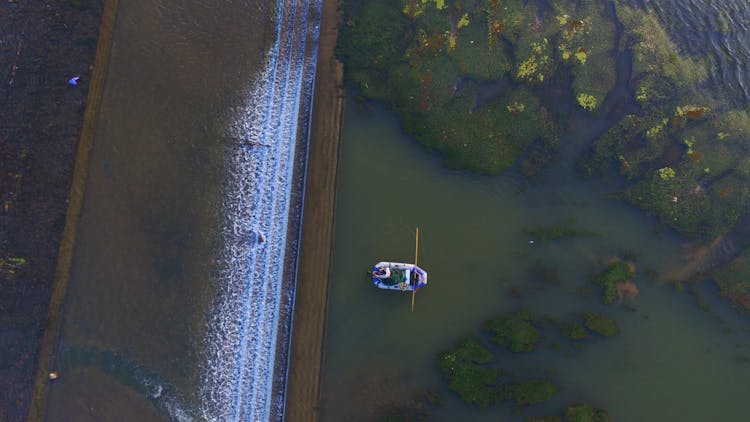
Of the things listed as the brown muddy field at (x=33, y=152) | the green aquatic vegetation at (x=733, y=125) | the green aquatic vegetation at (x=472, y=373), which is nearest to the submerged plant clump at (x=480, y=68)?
Result: the green aquatic vegetation at (x=733, y=125)

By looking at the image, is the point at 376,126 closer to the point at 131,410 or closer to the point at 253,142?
the point at 253,142

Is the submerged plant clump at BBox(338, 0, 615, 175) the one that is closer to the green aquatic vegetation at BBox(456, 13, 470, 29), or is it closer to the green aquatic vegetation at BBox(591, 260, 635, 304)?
the green aquatic vegetation at BBox(456, 13, 470, 29)

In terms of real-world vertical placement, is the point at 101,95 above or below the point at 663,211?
above

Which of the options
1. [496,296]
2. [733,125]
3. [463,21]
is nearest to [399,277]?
[496,296]

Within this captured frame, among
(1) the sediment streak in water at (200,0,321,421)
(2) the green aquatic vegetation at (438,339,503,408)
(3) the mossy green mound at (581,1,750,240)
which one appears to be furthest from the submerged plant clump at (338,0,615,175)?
(2) the green aquatic vegetation at (438,339,503,408)

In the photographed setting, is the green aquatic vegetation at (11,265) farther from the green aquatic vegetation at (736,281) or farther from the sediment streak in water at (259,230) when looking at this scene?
the green aquatic vegetation at (736,281)

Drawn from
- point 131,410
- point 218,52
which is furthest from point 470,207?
point 131,410
